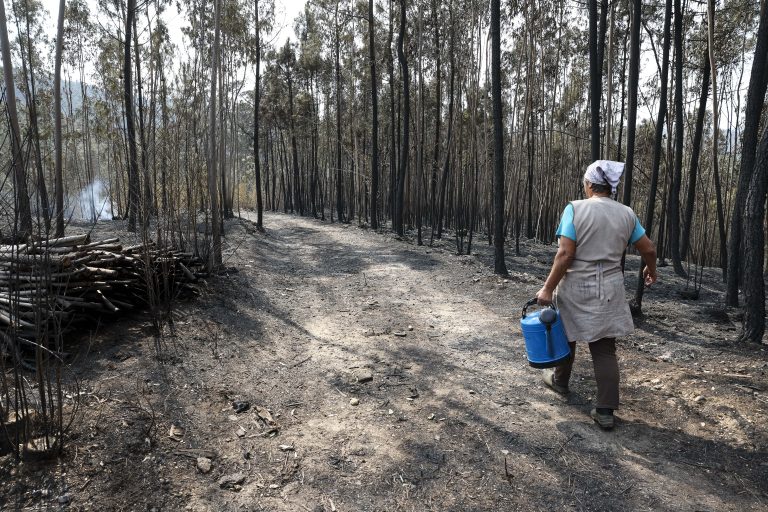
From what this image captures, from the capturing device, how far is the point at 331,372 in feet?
13.3

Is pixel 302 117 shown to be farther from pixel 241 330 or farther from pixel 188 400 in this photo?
pixel 188 400

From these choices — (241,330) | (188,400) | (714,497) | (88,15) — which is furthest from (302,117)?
(714,497)

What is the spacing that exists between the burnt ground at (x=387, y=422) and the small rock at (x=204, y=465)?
42mm

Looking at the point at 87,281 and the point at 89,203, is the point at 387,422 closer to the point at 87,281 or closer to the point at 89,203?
the point at 87,281

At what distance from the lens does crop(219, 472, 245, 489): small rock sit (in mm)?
2492

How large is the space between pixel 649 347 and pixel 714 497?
2.90 m

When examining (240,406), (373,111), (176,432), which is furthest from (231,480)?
(373,111)

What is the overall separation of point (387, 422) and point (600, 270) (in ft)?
5.92

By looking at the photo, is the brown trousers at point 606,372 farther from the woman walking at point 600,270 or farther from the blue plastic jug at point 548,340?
the blue plastic jug at point 548,340

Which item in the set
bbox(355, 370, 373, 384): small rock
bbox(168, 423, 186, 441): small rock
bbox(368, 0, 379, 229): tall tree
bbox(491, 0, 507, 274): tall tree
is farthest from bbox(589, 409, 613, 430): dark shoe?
bbox(368, 0, 379, 229): tall tree

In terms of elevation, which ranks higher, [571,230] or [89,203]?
[89,203]

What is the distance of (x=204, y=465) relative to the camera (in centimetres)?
262

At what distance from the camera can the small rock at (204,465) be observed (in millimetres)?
2590

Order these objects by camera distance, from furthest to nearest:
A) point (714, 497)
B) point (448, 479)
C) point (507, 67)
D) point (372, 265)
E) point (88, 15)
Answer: point (88, 15) < point (507, 67) < point (372, 265) < point (448, 479) < point (714, 497)
